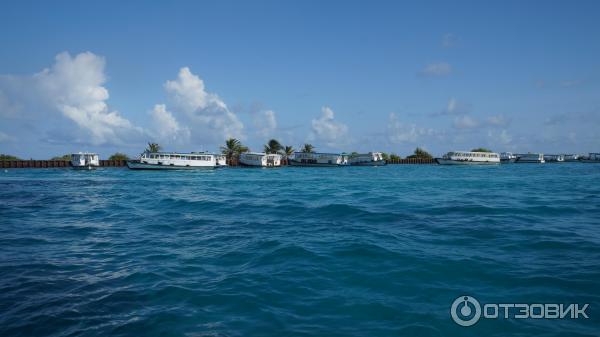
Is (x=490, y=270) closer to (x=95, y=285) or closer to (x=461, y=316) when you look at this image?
(x=461, y=316)

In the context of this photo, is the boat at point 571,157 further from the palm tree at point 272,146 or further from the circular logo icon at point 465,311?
the circular logo icon at point 465,311

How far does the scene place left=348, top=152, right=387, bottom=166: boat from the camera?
4338 inches

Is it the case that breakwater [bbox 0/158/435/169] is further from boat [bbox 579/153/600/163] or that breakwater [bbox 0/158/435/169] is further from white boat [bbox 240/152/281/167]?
boat [bbox 579/153/600/163]

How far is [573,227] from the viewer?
1534cm

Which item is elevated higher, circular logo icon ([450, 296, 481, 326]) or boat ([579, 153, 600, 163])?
boat ([579, 153, 600, 163])

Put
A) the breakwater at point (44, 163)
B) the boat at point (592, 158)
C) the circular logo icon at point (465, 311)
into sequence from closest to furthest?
the circular logo icon at point (465, 311), the breakwater at point (44, 163), the boat at point (592, 158)

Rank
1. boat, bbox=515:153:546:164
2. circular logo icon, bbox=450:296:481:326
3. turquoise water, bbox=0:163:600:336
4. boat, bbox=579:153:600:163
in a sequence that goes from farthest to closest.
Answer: boat, bbox=579:153:600:163 → boat, bbox=515:153:546:164 → circular logo icon, bbox=450:296:481:326 → turquoise water, bbox=0:163:600:336

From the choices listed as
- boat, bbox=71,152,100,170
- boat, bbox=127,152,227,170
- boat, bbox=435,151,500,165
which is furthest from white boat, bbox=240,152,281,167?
boat, bbox=435,151,500,165

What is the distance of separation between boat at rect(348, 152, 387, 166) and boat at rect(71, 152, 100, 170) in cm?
6373

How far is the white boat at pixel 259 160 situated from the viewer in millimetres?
96750

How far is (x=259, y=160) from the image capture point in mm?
96750

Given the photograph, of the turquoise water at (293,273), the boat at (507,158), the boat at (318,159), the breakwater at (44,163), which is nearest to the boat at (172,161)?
the breakwater at (44,163)

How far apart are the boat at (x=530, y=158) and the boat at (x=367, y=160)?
6313cm

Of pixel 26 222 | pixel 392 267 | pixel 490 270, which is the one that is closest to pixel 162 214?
pixel 26 222
